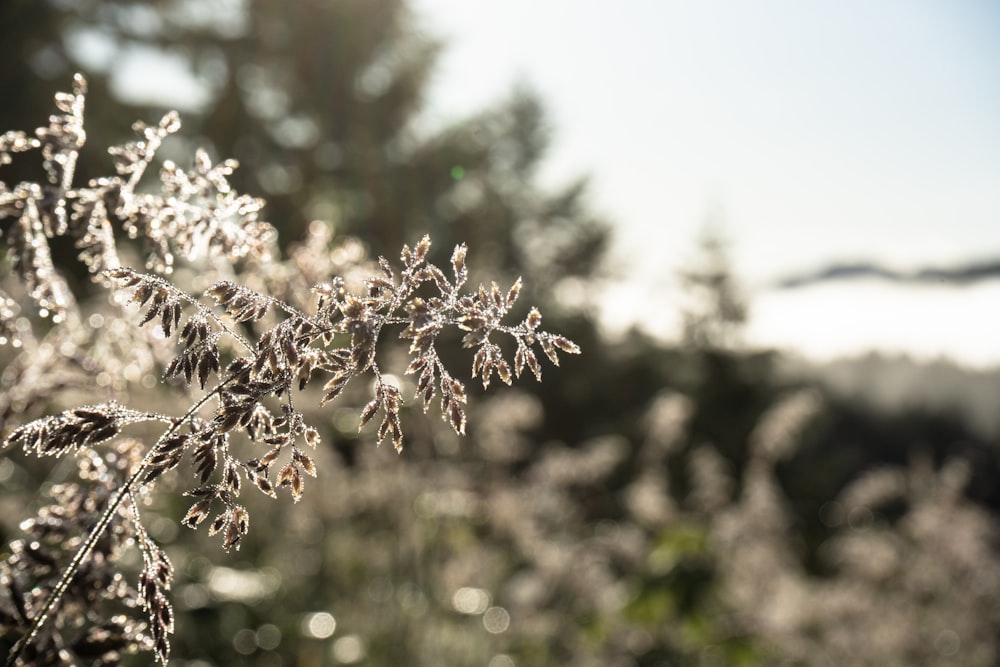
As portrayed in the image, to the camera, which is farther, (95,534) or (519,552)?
(519,552)

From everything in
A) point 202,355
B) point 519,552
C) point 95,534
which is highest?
point 519,552

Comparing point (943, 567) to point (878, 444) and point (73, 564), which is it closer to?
point (73, 564)

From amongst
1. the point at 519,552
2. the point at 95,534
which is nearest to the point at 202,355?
the point at 95,534

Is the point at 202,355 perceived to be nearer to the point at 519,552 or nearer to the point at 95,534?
the point at 95,534

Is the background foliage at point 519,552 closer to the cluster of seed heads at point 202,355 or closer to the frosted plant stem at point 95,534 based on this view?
the cluster of seed heads at point 202,355

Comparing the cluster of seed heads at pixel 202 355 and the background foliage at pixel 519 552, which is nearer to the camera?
the cluster of seed heads at pixel 202 355

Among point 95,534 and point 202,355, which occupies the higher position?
point 202,355

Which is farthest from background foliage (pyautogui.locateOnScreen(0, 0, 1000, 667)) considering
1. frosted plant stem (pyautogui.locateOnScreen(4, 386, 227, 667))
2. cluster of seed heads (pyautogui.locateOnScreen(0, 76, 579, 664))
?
frosted plant stem (pyautogui.locateOnScreen(4, 386, 227, 667))

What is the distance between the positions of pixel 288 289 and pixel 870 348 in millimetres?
25845

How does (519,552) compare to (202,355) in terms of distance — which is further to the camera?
(519,552)

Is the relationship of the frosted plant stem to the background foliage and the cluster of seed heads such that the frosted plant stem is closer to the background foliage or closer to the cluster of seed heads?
the cluster of seed heads

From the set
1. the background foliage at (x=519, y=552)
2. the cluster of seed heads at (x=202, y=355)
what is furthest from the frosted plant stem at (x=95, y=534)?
the background foliage at (x=519, y=552)

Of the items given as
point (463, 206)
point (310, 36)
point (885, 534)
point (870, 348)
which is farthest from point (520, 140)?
point (885, 534)

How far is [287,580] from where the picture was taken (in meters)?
5.18
